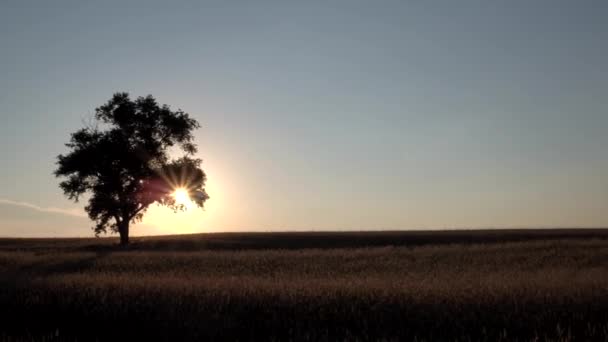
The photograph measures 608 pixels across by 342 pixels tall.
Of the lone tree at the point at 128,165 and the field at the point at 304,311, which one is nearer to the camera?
the field at the point at 304,311

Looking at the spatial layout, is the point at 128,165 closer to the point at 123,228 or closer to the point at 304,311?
the point at 123,228

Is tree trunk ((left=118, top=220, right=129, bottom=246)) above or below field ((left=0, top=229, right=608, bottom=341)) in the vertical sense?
above

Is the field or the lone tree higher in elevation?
the lone tree

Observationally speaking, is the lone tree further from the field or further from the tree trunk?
the field

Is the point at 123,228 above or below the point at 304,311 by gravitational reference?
above

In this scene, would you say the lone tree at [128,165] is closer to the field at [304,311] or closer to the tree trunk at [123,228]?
the tree trunk at [123,228]

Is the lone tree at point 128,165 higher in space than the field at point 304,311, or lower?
higher

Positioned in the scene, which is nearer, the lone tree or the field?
the field

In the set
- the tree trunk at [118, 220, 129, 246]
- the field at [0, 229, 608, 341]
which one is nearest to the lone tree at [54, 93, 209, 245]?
the tree trunk at [118, 220, 129, 246]

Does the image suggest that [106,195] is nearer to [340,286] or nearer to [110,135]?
[110,135]

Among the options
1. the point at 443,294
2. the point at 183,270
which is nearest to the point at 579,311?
the point at 443,294

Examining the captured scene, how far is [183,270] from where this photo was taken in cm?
2391

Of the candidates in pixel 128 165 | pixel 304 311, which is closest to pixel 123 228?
pixel 128 165

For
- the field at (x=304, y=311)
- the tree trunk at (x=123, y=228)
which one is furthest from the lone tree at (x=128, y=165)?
the field at (x=304, y=311)
